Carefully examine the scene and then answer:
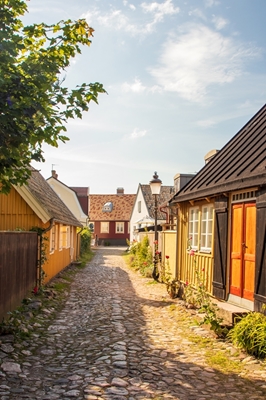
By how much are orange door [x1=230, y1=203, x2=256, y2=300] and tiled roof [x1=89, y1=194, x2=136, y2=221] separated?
44.0 m

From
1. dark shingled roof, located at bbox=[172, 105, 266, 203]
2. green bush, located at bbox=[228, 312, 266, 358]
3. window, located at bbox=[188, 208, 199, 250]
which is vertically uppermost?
dark shingled roof, located at bbox=[172, 105, 266, 203]

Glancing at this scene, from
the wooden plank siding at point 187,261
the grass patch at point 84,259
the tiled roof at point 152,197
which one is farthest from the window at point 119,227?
the wooden plank siding at point 187,261

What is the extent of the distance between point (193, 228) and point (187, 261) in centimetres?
99

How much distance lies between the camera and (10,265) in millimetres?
7895

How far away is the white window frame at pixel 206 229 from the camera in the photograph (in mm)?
9242

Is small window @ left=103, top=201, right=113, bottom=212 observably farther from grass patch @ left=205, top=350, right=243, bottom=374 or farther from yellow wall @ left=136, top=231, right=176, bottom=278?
grass patch @ left=205, top=350, right=243, bottom=374

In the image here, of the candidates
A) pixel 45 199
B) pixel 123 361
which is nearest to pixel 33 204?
pixel 45 199

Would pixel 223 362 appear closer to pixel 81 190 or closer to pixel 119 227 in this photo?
pixel 81 190

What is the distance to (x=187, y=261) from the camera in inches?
427

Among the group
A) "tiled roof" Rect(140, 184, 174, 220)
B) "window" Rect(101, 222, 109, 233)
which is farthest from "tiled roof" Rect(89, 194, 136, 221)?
"tiled roof" Rect(140, 184, 174, 220)

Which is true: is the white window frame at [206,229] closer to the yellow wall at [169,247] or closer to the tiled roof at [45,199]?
the yellow wall at [169,247]

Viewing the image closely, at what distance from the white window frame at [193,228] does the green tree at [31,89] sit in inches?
216

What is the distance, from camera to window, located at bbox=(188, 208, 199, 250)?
1022 cm

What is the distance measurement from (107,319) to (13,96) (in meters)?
5.36
